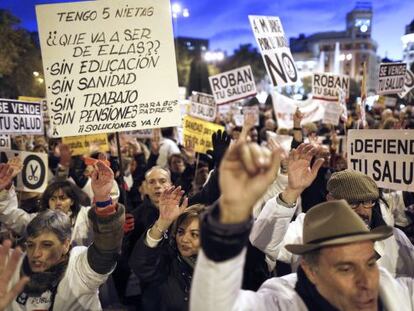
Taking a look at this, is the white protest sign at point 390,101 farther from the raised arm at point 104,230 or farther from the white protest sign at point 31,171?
the raised arm at point 104,230

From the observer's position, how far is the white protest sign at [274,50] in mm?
6373

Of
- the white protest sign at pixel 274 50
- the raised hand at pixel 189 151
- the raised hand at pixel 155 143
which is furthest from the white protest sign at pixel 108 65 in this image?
the raised hand at pixel 155 143

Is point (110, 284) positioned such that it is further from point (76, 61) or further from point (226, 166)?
point (226, 166)

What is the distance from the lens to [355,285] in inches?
83.8

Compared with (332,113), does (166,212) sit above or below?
below

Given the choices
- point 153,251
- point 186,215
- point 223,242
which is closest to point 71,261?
point 153,251

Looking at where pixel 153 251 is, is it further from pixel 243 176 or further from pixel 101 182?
pixel 243 176

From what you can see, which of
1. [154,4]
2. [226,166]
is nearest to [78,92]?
[154,4]

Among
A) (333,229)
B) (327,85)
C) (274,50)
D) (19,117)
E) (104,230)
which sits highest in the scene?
(274,50)

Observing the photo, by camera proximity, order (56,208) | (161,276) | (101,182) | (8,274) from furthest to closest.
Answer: (56,208)
(161,276)
(101,182)
(8,274)

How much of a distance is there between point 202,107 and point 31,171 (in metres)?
4.85

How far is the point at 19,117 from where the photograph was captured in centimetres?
668

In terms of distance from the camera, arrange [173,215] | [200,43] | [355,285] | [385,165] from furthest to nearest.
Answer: [200,43]
[385,165]
[173,215]
[355,285]

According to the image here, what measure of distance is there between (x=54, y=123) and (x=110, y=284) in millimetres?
1600
